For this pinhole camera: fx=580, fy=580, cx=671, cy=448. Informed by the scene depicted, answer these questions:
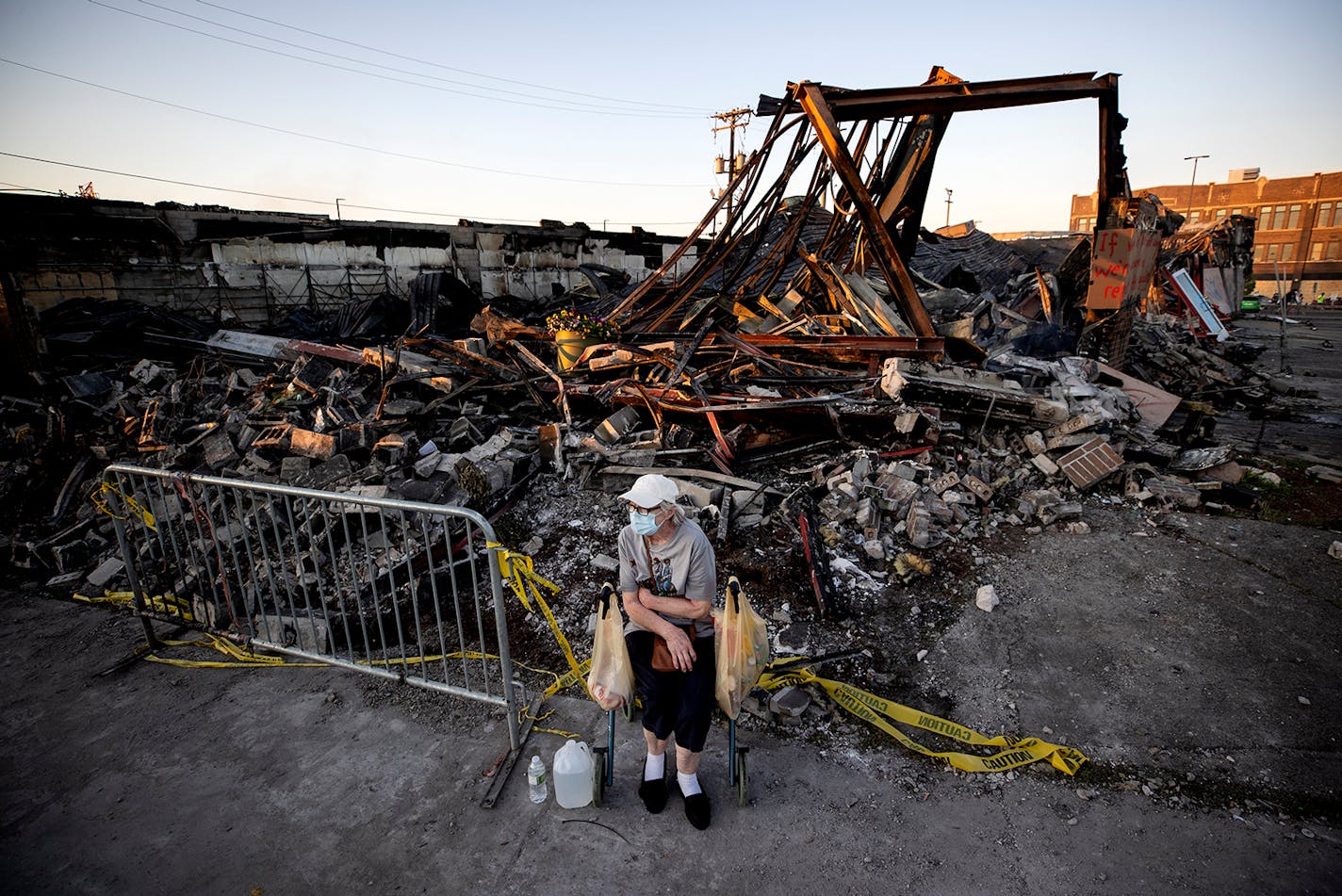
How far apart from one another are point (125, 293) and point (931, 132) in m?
18.9

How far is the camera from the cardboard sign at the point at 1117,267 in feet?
30.2

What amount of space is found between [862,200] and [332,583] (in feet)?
26.2

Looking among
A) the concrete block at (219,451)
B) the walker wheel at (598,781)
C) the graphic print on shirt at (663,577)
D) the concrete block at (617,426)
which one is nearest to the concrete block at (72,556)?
the concrete block at (219,451)

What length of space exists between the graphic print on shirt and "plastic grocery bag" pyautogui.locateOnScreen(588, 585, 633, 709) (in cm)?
24

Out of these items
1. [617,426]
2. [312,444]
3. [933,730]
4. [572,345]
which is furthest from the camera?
[572,345]

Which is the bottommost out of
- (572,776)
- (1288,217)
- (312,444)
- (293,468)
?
(572,776)

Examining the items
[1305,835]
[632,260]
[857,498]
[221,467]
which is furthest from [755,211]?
[632,260]

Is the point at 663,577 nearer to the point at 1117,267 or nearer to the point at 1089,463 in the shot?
the point at 1089,463

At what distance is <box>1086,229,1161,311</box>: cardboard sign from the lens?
362 inches

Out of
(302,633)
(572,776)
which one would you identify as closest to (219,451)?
(302,633)

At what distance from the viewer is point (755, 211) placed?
10055 mm

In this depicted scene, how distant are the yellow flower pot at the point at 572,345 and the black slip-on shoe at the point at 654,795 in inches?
262

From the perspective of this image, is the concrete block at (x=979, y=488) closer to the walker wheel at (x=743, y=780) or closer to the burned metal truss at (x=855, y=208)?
the burned metal truss at (x=855, y=208)

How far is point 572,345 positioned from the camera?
8.83 metres
